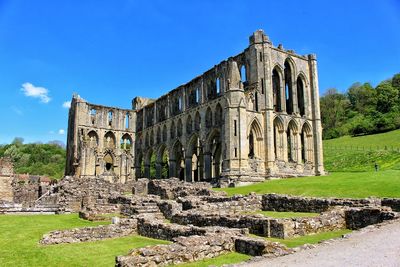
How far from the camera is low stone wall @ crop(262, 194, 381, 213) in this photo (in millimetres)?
16969

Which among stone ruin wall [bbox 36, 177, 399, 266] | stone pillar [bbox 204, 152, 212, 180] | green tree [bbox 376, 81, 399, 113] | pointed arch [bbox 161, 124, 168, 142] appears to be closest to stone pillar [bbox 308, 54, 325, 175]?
stone pillar [bbox 204, 152, 212, 180]

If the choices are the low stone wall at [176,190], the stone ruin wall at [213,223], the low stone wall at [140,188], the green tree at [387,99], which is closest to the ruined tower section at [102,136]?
the low stone wall at [140,188]

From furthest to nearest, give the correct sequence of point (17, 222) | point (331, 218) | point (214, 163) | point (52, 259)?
1. point (214, 163)
2. point (17, 222)
3. point (331, 218)
4. point (52, 259)

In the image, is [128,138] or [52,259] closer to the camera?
[52,259]

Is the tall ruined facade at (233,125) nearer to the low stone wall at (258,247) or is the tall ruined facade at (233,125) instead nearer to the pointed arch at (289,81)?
the pointed arch at (289,81)

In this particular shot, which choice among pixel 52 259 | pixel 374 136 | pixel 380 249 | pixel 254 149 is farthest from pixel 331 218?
pixel 374 136

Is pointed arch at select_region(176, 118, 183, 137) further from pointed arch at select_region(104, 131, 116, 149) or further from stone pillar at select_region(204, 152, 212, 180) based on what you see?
pointed arch at select_region(104, 131, 116, 149)

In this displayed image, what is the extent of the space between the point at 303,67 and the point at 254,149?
1484cm

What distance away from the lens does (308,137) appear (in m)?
48.8

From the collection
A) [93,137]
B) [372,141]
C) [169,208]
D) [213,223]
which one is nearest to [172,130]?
[93,137]

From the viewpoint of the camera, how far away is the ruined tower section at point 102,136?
61000mm

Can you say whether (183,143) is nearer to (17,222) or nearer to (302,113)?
(302,113)

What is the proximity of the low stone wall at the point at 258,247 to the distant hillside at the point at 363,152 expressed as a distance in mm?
36539

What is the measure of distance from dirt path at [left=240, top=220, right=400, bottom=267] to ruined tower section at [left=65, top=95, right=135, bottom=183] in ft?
164
